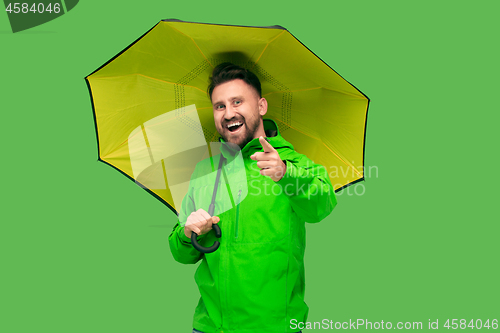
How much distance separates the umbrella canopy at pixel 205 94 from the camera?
319 centimetres

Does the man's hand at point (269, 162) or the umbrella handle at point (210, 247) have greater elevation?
the man's hand at point (269, 162)

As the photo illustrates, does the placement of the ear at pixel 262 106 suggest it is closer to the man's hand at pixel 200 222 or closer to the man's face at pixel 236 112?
the man's face at pixel 236 112

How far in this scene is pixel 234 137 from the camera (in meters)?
3.42

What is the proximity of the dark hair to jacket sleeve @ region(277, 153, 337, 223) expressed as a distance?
0.79m

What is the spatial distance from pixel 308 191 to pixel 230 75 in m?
1.06

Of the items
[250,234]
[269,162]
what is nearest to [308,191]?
[269,162]

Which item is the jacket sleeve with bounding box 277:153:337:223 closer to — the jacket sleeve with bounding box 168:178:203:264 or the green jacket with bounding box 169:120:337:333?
the green jacket with bounding box 169:120:337:333

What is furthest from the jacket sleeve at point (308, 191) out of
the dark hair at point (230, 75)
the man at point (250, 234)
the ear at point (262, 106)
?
the dark hair at point (230, 75)

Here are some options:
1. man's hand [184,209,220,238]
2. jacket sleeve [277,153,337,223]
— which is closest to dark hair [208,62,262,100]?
jacket sleeve [277,153,337,223]

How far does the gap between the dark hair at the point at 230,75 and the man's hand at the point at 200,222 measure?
98cm

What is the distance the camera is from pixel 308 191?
3.02 metres

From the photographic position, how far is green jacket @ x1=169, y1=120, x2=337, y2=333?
3152 millimetres

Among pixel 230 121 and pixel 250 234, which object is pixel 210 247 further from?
pixel 230 121

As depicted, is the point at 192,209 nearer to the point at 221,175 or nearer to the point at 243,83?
the point at 221,175
